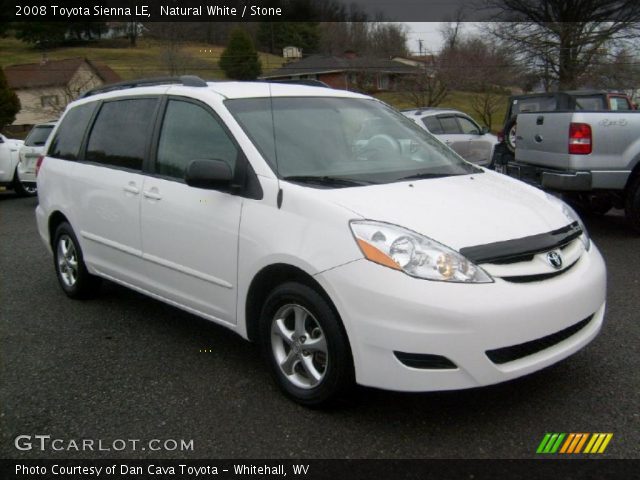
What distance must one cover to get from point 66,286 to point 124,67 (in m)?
43.3

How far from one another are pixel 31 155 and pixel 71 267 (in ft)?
26.3

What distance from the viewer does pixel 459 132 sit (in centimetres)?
1347

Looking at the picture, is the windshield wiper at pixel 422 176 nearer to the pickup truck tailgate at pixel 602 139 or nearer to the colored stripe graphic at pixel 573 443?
the colored stripe graphic at pixel 573 443

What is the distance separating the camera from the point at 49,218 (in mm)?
5453

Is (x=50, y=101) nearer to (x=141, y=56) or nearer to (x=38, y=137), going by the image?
(x=141, y=56)

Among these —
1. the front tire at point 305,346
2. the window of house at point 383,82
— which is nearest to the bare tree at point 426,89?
the window of house at point 383,82

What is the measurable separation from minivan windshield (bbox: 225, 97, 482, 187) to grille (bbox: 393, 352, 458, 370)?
3.38 feet

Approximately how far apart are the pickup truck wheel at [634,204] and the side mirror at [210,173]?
528 centimetres

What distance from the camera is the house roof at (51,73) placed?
1740 inches
